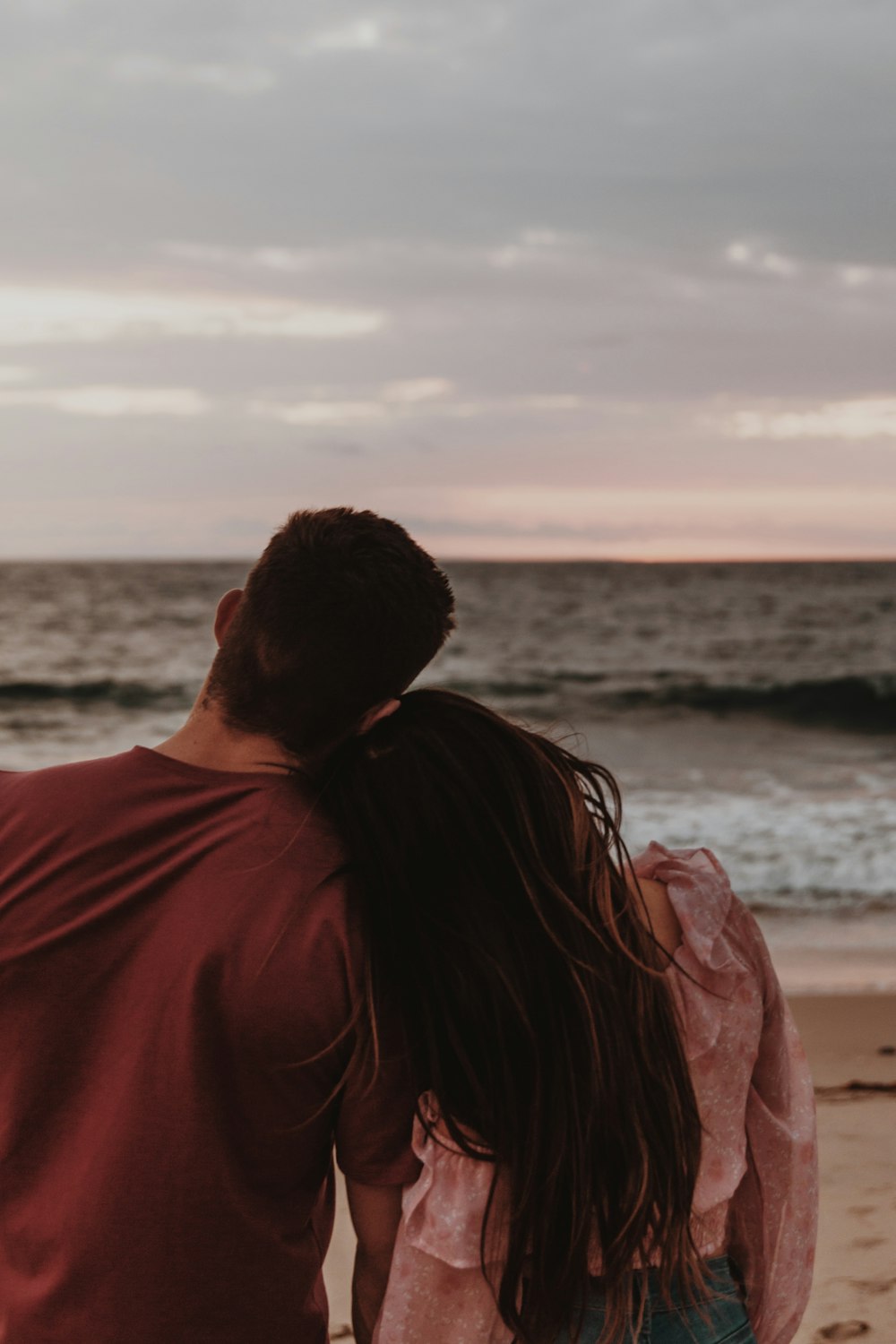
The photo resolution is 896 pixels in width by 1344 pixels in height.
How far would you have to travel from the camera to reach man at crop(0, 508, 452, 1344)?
1269 millimetres

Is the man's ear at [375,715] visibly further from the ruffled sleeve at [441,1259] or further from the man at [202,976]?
the ruffled sleeve at [441,1259]

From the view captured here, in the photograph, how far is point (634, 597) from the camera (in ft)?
130

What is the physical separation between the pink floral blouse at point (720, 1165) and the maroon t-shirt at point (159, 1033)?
18 centimetres

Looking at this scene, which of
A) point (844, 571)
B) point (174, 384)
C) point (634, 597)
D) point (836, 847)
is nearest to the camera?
point (836, 847)

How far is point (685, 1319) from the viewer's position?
1.50 metres

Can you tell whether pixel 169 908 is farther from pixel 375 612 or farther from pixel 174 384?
pixel 174 384

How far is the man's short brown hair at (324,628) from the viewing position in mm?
1312

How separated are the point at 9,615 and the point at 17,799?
1256 inches

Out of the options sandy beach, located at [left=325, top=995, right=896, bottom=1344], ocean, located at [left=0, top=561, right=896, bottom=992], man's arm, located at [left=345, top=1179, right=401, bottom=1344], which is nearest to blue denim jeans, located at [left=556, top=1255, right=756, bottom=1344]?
man's arm, located at [left=345, top=1179, right=401, bottom=1344]

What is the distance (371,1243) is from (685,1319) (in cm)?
42

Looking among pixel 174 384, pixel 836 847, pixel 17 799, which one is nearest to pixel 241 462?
pixel 174 384

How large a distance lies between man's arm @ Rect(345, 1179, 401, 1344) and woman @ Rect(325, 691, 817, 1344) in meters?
0.03

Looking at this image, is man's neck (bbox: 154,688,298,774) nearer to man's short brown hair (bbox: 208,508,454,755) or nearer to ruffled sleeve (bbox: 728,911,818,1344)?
man's short brown hair (bbox: 208,508,454,755)

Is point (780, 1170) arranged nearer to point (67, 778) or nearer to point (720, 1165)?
point (720, 1165)
